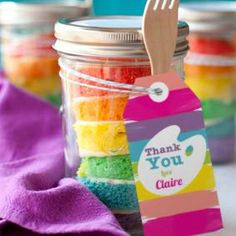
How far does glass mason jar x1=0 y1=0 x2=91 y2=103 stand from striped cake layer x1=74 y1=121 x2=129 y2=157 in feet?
0.89

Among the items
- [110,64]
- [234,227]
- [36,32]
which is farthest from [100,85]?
[36,32]

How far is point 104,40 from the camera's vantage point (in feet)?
1.40

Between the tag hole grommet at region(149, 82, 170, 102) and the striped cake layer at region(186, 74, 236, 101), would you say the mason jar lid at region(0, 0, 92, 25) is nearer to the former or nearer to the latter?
the striped cake layer at region(186, 74, 236, 101)

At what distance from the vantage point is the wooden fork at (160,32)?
41 cm

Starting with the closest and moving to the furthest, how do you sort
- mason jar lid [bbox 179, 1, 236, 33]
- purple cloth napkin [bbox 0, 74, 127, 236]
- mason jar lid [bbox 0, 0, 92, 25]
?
purple cloth napkin [bbox 0, 74, 127, 236]
mason jar lid [bbox 179, 1, 236, 33]
mason jar lid [bbox 0, 0, 92, 25]

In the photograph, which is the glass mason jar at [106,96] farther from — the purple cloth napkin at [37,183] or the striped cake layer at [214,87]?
the striped cake layer at [214,87]

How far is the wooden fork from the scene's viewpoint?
41 cm

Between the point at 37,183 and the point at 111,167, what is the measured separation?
0.24ft

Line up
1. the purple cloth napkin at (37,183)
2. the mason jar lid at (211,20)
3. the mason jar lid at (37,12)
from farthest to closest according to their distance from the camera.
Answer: the mason jar lid at (37,12) → the mason jar lid at (211,20) → the purple cloth napkin at (37,183)

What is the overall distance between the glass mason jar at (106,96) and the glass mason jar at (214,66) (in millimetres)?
141

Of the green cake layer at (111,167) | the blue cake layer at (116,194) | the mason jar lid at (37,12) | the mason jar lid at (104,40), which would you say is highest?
the mason jar lid at (104,40)

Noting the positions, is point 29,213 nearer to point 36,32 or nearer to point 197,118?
point 197,118

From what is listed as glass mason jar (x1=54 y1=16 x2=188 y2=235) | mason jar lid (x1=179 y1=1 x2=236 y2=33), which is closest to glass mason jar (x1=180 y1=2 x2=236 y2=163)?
mason jar lid (x1=179 y1=1 x2=236 y2=33)

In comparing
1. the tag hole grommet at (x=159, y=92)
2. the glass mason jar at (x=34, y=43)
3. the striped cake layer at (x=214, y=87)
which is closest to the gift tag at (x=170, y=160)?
the tag hole grommet at (x=159, y=92)
